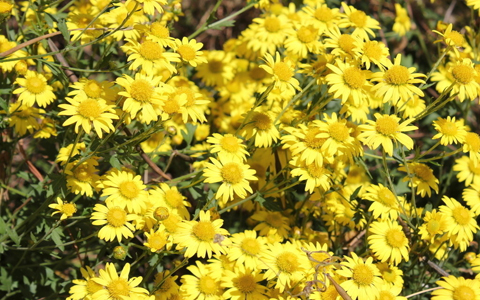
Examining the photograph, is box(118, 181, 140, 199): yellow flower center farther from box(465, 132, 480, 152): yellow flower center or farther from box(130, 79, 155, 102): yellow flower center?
box(465, 132, 480, 152): yellow flower center

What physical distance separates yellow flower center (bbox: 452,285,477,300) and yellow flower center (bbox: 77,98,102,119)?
6.10 feet

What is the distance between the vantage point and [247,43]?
4.01m

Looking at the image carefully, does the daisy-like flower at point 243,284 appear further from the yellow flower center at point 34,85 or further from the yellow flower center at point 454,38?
the yellow flower center at point 454,38

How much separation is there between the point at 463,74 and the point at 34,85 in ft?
7.23

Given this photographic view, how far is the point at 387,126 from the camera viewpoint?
2.66 meters

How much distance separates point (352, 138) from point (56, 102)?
5.71 ft

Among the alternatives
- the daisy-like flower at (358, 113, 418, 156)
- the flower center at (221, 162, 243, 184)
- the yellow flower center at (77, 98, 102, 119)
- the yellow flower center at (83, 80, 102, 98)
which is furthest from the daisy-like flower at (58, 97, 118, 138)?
the daisy-like flower at (358, 113, 418, 156)

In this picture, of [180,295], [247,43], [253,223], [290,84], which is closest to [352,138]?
[290,84]

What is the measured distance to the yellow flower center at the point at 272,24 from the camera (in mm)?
3729

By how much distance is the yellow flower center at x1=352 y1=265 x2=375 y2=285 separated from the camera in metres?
2.53

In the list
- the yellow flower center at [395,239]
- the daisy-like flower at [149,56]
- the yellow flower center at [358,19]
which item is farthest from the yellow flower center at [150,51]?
the yellow flower center at [395,239]

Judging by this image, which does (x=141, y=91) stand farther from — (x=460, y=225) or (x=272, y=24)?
(x=460, y=225)

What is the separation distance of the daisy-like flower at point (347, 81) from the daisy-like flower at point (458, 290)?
98cm

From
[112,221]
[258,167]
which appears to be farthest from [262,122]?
[112,221]
